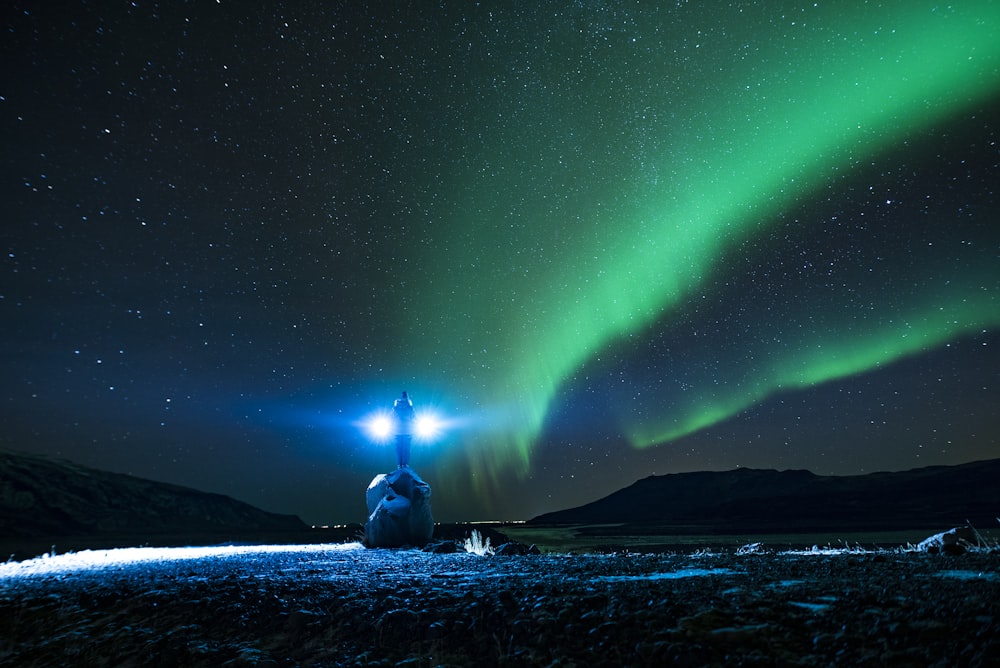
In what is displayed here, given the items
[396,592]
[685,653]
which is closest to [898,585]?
[685,653]

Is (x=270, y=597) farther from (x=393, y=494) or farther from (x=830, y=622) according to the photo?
(x=393, y=494)

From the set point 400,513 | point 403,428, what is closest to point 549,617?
point 400,513

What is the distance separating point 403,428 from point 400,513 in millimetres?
6906

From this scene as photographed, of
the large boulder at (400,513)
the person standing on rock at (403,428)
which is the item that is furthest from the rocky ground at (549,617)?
the person standing on rock at (403,428)

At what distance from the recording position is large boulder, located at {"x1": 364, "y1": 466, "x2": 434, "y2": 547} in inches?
1120

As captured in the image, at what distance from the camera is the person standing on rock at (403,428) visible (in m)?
34.0

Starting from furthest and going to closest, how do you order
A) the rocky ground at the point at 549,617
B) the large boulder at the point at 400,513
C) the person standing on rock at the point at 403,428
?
the person standing on rock at the point at 403,428
the large boulder at the point at 400,513
the rocky ground at the point at 549,617

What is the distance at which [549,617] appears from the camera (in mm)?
7875

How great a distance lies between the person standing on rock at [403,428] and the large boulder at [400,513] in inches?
89.1

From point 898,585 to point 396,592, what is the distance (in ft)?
28.6

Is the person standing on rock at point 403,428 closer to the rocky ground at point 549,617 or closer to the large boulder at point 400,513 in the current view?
the large boulder at point 400,513

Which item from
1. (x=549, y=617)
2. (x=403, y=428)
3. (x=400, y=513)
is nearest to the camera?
(x=549, y=617)

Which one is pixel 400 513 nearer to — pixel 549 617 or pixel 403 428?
pixel 403 428

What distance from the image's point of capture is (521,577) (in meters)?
12.2
